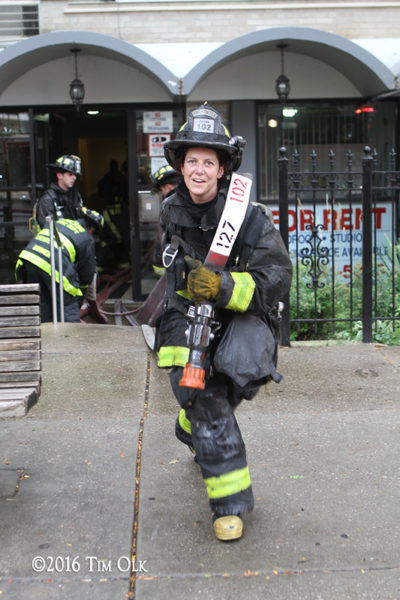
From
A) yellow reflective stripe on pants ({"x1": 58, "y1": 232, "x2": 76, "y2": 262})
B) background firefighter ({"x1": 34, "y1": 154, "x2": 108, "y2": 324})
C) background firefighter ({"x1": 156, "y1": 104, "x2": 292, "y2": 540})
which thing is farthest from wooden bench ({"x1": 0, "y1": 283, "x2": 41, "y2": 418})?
background firefighter ({"x1": 34, "y1": 154, "x2": 108, "y2": 324})

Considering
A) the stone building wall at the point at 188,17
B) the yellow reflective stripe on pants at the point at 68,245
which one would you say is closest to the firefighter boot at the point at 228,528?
the yellow reflective stripe on pants at the point at 68,245

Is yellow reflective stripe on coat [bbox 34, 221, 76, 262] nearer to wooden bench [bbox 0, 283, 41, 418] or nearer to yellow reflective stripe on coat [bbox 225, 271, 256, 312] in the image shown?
wooden bench [bbox 0, 283, 41, 418]

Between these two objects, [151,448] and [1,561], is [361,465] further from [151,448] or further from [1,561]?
[1,561]

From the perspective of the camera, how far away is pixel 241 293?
117 inches

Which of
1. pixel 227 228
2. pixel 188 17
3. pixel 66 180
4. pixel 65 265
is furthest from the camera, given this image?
pixel 188 17

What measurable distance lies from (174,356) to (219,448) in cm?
45

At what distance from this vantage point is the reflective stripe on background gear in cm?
304

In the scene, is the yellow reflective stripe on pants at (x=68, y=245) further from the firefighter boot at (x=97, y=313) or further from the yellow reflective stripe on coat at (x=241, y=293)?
the yellow reflective stripe on coat at (x=241, y=293)

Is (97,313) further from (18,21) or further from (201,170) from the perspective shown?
(201,170)

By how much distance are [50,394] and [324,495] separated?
86.2 inches

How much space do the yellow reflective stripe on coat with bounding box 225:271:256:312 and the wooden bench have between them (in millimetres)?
1279

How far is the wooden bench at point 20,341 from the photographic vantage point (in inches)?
153

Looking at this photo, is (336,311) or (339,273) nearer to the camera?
(336,311)

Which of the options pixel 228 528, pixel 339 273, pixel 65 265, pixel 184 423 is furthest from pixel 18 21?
pixel 228 528
